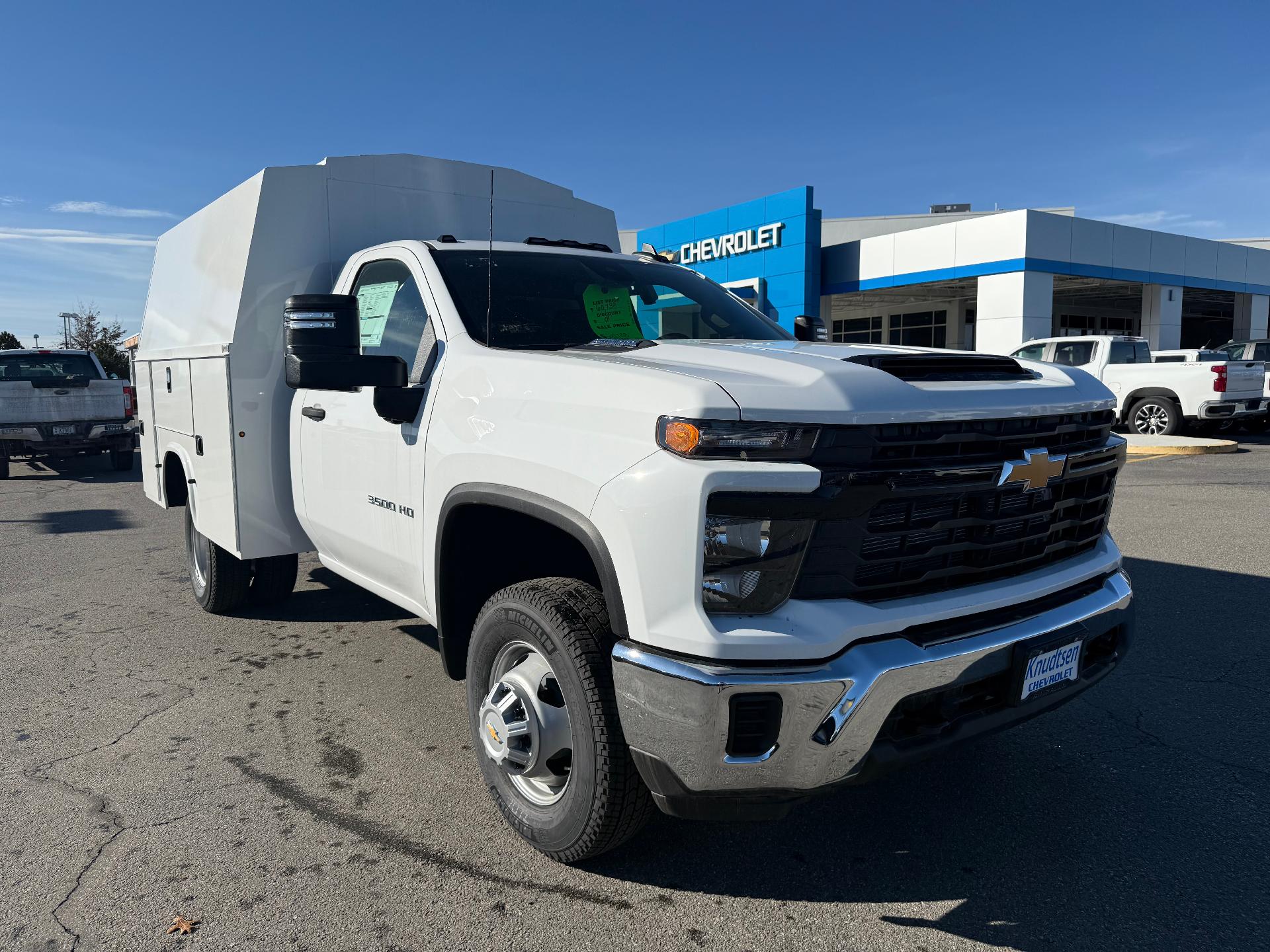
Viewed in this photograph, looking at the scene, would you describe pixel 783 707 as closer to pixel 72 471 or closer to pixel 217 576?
pixel 217 576

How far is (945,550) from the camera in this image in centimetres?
253

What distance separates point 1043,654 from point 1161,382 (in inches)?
612

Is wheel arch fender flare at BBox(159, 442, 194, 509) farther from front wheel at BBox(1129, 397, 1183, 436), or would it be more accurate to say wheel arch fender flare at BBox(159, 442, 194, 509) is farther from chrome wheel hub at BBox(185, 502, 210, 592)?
front wheel at BBox(1129, 397, 1183, 436)

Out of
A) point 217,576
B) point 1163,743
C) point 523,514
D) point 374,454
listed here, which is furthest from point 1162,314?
point 523,514

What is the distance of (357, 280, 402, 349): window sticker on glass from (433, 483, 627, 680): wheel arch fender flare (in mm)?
1225

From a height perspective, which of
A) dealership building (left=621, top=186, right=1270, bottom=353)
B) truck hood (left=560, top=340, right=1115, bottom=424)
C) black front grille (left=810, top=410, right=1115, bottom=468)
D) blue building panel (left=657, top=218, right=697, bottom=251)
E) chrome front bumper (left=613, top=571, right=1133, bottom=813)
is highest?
blue building panel (left=657, top=218, right=697, bottom=251)

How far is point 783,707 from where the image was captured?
2244mm

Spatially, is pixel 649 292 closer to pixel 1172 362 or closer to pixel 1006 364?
pixel 1006 364

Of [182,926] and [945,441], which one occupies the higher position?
[945,441]

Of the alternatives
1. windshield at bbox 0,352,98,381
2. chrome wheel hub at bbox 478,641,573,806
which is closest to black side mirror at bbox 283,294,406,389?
chrome wheel hub at bbox 478,641,573,806

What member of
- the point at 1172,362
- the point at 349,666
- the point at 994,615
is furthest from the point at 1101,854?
the point at 1172,362


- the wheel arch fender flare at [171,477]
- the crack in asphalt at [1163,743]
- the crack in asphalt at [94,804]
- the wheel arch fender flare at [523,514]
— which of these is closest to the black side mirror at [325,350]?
the wheel arch fender flare at [523,514]

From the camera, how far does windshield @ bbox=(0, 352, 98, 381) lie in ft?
46.5

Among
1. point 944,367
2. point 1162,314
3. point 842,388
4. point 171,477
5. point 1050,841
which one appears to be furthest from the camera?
point 1162,314
